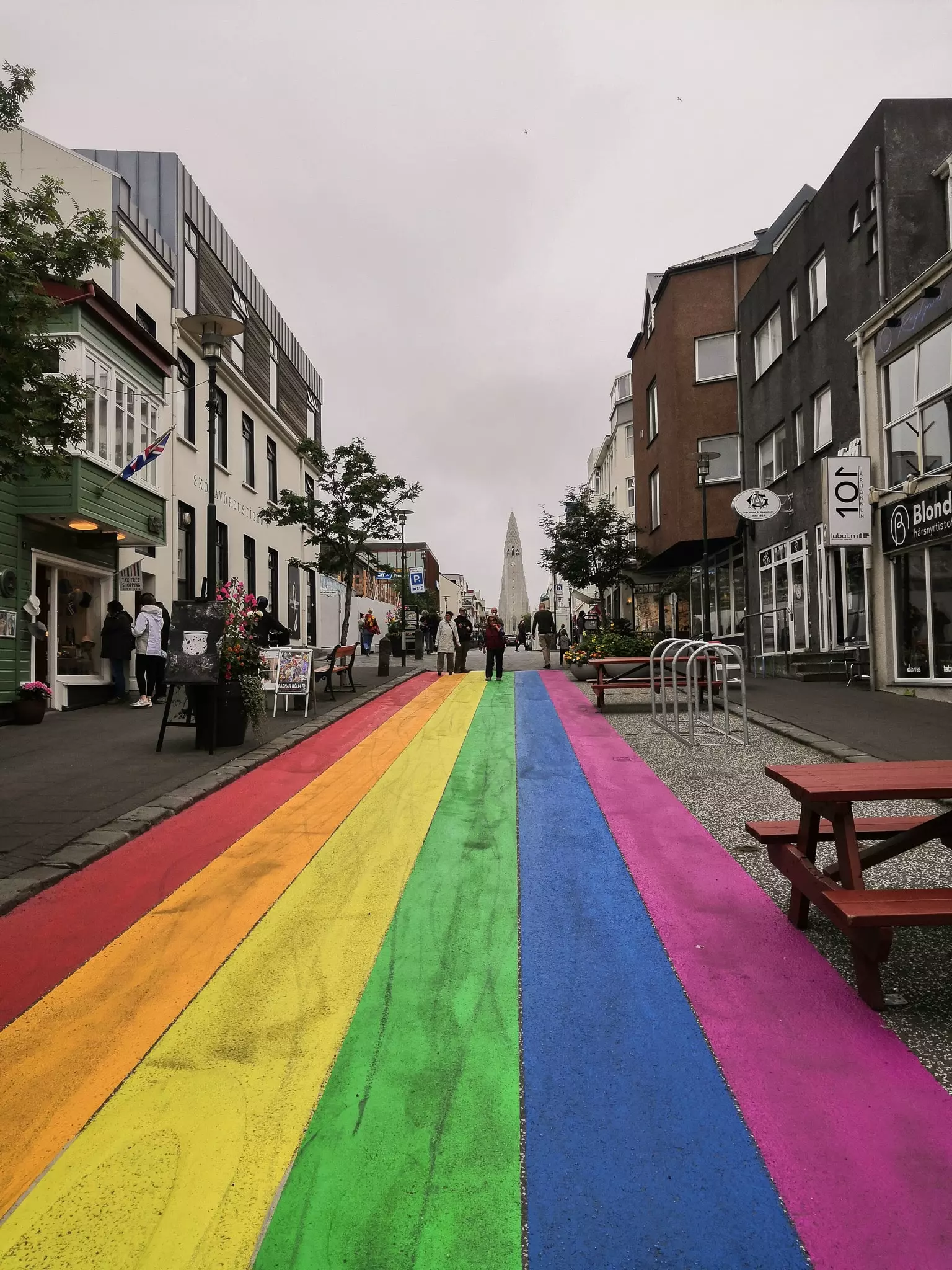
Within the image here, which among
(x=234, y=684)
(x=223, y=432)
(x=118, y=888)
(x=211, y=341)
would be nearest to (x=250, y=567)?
(x=223, y=432)

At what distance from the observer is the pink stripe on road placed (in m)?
2.19

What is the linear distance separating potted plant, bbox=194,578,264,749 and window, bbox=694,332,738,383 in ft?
63.3

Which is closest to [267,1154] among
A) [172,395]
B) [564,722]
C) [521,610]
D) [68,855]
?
[68,855]

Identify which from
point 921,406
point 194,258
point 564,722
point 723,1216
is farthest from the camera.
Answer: point 194,258

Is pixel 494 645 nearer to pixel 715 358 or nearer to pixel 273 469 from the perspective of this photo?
pixel 715 358

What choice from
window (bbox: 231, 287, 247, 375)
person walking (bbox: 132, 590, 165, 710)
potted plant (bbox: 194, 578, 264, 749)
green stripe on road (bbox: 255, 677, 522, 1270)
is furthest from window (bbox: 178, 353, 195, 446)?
green stripe on road (bbox: 255, 677, 522, 1270)

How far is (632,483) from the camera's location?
4741 centimetres

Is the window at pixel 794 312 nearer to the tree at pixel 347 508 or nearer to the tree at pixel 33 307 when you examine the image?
the tree at pixel 347 508

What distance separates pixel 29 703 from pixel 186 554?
8.67 metres

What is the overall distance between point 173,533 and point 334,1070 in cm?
1788

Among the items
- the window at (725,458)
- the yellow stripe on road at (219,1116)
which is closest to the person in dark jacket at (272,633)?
the yellow stripe on road at (219,1116)

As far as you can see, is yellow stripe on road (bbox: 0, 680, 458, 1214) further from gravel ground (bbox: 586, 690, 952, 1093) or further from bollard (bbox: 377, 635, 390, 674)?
bollard (bbox: 377, 635, 390, 674)

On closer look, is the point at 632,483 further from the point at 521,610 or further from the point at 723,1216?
the point at 521,610

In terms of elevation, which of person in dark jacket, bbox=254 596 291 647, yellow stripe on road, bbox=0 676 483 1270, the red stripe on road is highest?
person in dark jacket, bbox=254 596 291 647
